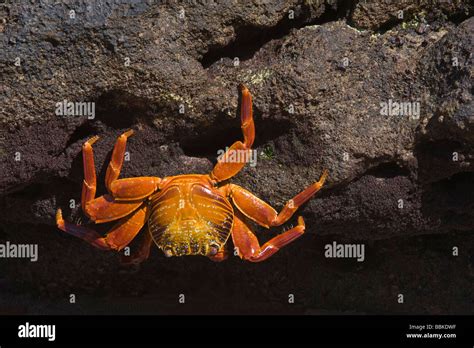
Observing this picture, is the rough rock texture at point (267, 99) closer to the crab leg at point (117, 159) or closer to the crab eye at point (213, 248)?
the crab leg at point (117, 159)

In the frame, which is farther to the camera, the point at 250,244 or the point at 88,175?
the point at 250,244

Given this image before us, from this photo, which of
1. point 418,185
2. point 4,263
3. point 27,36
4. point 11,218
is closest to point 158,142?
point 27,36

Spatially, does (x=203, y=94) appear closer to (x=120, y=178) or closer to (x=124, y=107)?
(x=124, y=107)

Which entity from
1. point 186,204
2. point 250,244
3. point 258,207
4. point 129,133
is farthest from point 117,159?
point 250,244

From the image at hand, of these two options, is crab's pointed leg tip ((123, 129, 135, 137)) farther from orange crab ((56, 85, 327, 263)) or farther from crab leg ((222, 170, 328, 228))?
crab leg ((222, 170, 328, 228))

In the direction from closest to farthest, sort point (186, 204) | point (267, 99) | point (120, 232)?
1. point (267, 99)
2. point (186, 204)
3. point (120, 232)

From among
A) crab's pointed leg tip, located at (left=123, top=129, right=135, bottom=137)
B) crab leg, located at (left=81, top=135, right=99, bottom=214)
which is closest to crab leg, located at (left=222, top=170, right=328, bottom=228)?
Result: crab's pointed leg tip, located at (left=123, top=129, right=135, bottom=137)

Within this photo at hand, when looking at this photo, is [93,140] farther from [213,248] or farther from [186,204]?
[213,248]
